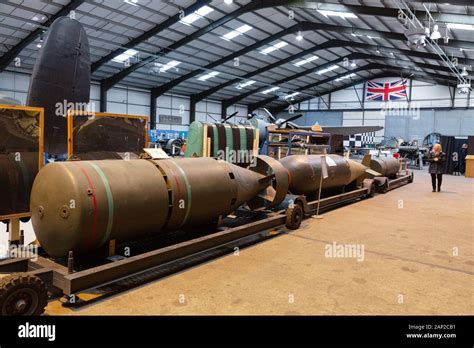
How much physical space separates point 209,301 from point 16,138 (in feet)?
10.00

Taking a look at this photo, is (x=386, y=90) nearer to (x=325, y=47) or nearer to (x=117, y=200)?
(x=325, y=47)

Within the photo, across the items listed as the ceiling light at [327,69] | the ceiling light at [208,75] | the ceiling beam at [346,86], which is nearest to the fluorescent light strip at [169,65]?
the ceiling light at [208,75]

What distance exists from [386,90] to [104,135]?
29.5m

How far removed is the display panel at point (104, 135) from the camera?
209 inches

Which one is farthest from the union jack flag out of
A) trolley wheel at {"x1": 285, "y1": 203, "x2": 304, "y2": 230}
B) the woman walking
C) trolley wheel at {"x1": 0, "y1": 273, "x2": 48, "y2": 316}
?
trolley wheel at {"x1": 0, "y1": 273, "x2": 48, "y2": 316}

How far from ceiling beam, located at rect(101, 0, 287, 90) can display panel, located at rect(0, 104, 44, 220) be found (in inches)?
506

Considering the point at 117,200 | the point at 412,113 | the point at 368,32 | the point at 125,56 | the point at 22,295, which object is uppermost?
the point at 368,32

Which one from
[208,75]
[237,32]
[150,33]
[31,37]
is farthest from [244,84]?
[31,37]

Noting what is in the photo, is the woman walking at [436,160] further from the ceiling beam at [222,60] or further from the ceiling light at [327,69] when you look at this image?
the ceiling light at [327,69]

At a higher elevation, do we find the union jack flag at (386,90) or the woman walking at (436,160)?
the union jack flag at (386,90)

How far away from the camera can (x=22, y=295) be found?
2629 mm

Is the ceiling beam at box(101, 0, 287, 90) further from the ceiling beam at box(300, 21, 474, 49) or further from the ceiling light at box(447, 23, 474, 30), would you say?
the ceiling light at box(447, 23, 474, 30)

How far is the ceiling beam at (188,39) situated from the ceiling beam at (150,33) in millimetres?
1798

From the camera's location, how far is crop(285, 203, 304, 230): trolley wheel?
568cm
